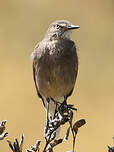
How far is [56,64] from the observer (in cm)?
640

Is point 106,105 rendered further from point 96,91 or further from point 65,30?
point 65,30

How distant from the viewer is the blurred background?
33.1ft

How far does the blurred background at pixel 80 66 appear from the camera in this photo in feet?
33.1

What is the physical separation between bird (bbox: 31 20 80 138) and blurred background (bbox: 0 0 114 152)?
4.83 ft

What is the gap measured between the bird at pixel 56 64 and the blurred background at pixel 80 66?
4.83 ft

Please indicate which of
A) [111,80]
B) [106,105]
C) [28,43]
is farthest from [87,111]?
[28,43]

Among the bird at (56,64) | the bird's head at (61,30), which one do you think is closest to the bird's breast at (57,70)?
the bird at (56,64)

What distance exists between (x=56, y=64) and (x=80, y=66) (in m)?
5.33

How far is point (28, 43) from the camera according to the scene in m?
12.4

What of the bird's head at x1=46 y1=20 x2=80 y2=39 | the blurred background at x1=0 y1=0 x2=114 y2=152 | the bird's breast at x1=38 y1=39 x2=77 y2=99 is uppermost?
the blurred background at x1=0 y1=0 x2=114 y2=152

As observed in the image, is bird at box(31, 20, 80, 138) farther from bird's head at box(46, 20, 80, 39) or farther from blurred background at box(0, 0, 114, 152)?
blurred background at box(0, 0, 114, 152)

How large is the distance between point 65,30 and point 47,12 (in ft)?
23.3

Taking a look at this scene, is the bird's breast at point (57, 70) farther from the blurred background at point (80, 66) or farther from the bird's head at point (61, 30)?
the blurred background at point (80, 66)

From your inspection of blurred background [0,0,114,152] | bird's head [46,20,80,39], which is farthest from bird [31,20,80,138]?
blurred background [0,0,114,152]
